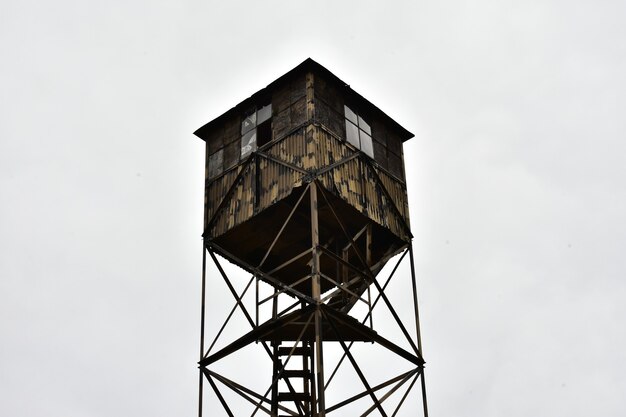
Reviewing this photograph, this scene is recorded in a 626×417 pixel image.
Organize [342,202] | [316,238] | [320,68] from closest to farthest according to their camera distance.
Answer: [316,238] → [342,202] → [320,68]

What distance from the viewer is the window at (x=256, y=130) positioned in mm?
22547

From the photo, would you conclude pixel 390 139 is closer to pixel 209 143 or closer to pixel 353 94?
pixel 353 94

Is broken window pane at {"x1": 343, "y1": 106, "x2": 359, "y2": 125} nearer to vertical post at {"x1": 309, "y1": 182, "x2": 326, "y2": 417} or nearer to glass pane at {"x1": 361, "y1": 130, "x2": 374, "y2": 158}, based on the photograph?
glass pane at {"x1": 361, "y1": 130, "x2": 374, "y2": 158}

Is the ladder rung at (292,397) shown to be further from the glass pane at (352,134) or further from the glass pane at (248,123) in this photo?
the glass pane at (248,123)

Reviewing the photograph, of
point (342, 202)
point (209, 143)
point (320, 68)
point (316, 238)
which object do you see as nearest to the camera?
point (316, 238)

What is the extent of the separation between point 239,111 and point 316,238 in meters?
5.57

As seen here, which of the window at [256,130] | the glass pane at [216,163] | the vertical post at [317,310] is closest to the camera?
the vertical post at [317,310]

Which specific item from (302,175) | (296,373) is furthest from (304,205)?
(296,373)

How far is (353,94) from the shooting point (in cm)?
2306

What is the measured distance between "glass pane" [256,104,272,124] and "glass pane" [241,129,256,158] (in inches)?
12.8

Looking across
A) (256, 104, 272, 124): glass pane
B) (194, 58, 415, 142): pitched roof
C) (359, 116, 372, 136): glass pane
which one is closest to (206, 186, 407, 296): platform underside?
(359, 116, 372, 136): glass pane

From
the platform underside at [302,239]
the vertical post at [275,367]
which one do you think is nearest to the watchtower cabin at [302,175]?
the platform underside at [302,239]

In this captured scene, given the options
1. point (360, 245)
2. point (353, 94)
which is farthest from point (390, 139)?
point (360, 245)

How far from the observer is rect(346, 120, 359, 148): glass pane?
22.3m
